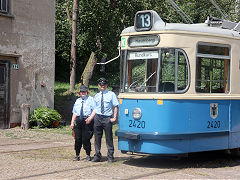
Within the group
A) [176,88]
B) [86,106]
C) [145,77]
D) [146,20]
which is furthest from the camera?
[86,106]

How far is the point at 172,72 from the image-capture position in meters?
10.1

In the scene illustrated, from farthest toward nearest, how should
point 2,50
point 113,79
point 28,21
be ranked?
point 113,79 → point 28,21 → point 2,50

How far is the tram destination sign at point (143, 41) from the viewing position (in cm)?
1025

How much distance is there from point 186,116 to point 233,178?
5.31 feet

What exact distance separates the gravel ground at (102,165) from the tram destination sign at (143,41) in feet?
8.10

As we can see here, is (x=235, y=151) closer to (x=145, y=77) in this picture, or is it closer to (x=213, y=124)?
(x=213, y=124)

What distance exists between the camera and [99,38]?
29.2m

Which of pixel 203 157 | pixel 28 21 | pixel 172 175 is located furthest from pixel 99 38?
pixel 172 175

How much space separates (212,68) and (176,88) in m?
1.15

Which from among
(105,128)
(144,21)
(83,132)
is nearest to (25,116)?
(83,132)

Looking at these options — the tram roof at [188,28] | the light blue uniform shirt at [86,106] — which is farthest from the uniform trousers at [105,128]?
the tram roof at [188,28]

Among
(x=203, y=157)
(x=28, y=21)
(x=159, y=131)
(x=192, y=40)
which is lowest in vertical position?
(x=203, y=157)

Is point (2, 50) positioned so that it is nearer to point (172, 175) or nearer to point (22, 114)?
point (22, 114)

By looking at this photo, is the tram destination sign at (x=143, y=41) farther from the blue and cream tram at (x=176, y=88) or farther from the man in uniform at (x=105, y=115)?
the man in uniform at (x=105, y=115)
